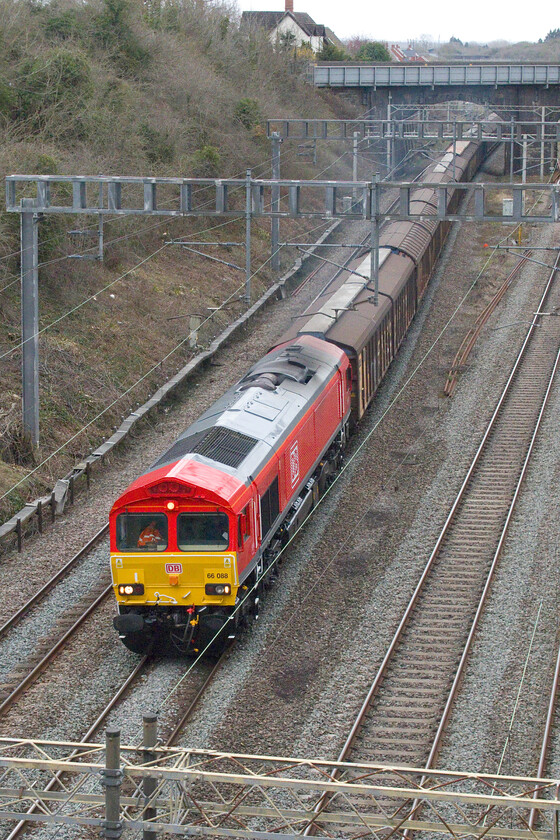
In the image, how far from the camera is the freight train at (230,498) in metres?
13.8

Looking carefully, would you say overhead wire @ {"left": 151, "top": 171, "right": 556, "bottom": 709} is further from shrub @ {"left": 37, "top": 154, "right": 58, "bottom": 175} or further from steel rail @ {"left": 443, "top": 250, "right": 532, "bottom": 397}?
shrub @ {"left": 37, "top": 154, "right": 58, "bottom": 175}

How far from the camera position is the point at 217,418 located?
16453 mm

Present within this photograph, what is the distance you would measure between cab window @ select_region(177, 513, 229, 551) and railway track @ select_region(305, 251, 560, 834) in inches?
109

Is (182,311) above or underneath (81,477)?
above

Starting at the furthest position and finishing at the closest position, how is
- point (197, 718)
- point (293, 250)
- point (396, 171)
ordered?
point (396, 171), point (293, 250), point (197, 718)

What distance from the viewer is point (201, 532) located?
45.5ft

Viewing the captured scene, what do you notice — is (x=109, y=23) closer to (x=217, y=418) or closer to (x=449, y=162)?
(x=449, y=162)

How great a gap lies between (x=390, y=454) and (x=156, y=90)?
83.3ft

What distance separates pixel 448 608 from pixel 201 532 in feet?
14.8

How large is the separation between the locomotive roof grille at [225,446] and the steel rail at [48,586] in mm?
3755

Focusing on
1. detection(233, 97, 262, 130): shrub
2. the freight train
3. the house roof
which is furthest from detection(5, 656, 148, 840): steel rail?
the house roof

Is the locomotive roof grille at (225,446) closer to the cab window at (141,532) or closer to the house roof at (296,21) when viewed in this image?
the cab window at (141,532)

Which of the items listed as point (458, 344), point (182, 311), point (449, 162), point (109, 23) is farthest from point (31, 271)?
point (449, 162)

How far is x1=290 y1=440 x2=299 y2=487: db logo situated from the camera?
16984mm
